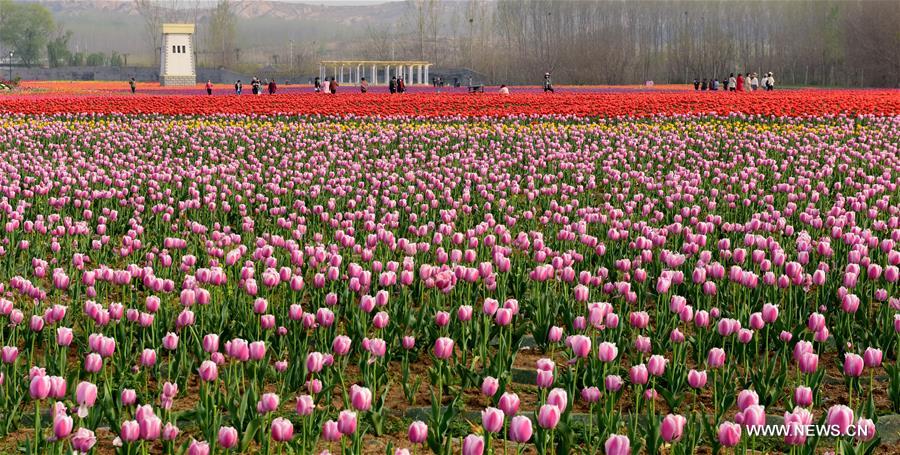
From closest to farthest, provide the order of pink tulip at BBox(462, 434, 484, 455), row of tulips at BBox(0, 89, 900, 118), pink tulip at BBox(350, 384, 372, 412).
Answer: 1. pink tulip at BBox(462, 434, 484, 455)
2. pink tulip at BBox(350, 384, 372, 412)
3. row of tulips at BBox(0, 89, 900, 118)

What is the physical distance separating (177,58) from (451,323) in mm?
65174

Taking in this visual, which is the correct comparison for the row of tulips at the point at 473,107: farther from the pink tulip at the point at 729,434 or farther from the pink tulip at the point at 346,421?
the pink tulip at the point at 729,434

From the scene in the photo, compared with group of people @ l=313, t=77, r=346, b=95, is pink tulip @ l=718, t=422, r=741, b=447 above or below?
below

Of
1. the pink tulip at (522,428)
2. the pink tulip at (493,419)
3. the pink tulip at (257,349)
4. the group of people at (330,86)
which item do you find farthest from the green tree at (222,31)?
the pink tulip at (522,428)

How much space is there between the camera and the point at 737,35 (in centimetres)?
14338

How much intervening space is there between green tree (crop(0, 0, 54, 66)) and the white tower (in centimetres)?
10320

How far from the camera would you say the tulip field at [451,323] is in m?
3.97

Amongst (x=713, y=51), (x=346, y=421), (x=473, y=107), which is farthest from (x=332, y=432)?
(x=713, y=51)

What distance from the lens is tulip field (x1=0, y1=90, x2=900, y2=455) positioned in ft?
13.0

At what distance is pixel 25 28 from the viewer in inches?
6599

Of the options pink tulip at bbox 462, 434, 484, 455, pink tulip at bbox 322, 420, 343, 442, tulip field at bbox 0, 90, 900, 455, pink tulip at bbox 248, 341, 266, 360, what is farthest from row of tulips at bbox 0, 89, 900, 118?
pink tulip at bbox 462, 434, 484, 455

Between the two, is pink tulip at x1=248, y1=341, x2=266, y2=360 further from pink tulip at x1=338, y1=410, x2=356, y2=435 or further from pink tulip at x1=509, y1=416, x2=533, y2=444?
pink tulip at x1=509, y1=416, x2=533, y2=444

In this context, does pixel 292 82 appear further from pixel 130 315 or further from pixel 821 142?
pixel 130 315

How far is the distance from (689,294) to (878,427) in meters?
2.15
